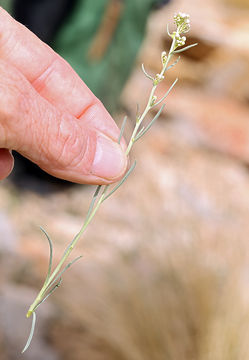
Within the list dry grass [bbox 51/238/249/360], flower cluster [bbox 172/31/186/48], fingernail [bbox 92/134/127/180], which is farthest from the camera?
dry grass [bbox 51/238/249/360]

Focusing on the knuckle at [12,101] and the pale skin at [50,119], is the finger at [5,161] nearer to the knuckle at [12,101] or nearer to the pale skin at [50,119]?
the pale skin at [50,119]

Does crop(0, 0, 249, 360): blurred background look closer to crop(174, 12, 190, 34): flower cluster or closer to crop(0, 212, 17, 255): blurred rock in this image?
crop(0, 212, 17, 255): blurred rock

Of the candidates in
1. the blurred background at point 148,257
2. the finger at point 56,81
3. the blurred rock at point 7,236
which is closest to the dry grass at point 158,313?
the blurred background at point 148,257

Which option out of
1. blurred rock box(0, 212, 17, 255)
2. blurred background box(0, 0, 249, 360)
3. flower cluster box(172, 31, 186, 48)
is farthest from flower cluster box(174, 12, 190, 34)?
blurred rock box(0, 212, 17, 255)

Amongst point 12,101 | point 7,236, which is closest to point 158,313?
point 7,236

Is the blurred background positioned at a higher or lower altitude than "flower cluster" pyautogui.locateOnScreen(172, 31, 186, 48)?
lower

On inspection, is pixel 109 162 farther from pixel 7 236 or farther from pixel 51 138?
pixel 7 236

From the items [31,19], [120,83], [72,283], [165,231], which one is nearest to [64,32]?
[31,19]
